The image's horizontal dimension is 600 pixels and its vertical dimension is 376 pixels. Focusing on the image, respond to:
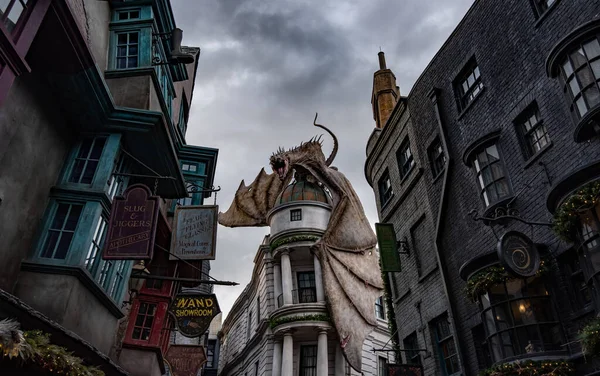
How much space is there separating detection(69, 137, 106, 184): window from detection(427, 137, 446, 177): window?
11.4 m

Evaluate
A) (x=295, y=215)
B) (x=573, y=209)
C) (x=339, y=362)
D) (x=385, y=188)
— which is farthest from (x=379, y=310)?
(x=573, y=209)

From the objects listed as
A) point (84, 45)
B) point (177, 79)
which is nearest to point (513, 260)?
point (84, 45)

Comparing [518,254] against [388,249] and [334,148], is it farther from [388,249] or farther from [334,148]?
[334,148]

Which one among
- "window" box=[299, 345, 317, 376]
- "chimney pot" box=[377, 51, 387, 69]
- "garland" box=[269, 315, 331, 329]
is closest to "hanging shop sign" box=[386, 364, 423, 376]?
"garland" box=[269, 315, 331, 329]

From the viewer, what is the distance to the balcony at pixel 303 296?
2692 cm

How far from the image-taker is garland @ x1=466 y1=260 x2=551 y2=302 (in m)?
10.7

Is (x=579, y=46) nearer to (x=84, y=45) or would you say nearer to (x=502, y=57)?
(x=502, y=57)

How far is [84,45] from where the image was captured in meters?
10.3

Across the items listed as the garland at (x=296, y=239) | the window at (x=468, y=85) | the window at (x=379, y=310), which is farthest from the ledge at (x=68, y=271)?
the window at (x=379, y=310)

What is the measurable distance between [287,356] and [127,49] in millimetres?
17592

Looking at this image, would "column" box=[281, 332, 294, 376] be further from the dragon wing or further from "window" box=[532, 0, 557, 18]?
"window" box=[532, 0, 557, 18]

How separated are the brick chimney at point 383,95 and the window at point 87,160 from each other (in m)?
16.2

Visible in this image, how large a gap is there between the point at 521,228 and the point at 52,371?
11.1 metres

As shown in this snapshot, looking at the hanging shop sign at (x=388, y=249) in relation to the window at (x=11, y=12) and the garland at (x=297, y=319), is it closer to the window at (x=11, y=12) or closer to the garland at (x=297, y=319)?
the garland at (x=297, y=319)
